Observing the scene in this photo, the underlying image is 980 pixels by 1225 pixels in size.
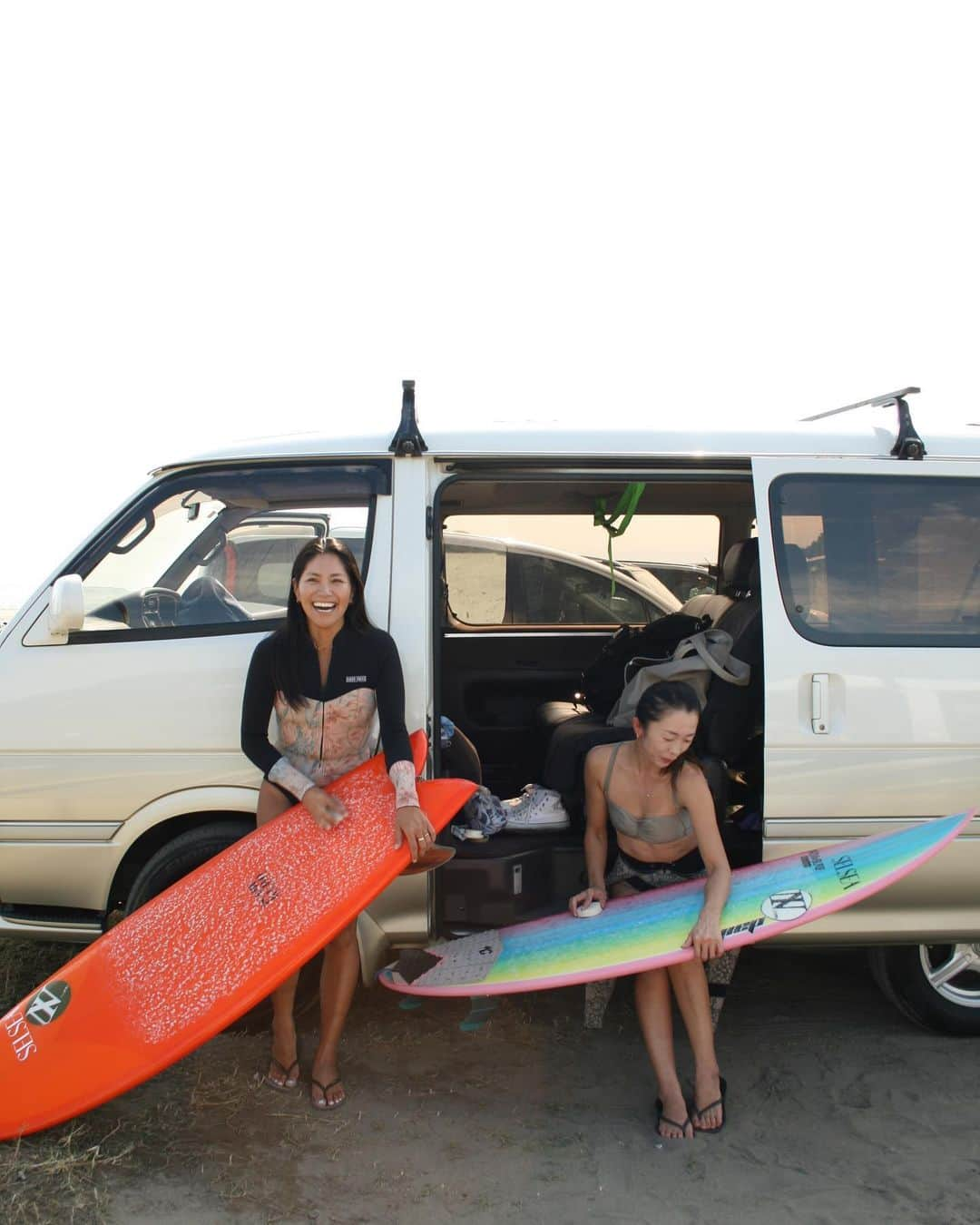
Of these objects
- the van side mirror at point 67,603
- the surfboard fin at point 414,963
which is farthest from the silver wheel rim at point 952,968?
the van side mirror at point 67,603

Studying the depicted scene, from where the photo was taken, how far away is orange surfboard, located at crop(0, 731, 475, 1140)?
10.9 ft

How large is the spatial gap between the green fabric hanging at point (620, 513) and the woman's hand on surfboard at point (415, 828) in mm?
1947

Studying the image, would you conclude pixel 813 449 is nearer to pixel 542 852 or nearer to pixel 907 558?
pixel 907 558

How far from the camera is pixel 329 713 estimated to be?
3.64m

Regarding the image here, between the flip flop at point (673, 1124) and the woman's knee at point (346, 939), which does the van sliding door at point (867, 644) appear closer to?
the flip flop at point (673, 1124)

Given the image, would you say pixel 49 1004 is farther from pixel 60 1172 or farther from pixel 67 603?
pixel 67 603

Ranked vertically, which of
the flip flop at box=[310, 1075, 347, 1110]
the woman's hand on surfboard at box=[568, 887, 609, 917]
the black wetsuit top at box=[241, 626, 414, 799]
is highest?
the black wetsuit top at box=[241, 626, 414, 799]

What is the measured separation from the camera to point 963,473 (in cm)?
390

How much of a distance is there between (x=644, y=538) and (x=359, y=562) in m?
2.06

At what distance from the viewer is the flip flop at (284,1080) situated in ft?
12.0

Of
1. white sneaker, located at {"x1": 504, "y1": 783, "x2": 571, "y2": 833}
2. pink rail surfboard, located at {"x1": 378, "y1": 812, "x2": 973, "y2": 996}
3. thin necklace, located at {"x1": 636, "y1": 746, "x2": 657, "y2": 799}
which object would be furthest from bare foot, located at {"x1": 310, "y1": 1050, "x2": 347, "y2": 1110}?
thin necklace, located at {"x1": 636, "y1": 746, "x2": 657, "y2": 799}

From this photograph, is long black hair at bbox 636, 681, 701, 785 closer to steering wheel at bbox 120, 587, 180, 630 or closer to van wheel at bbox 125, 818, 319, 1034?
van wheel at bbox 125, 818, 319, 1034

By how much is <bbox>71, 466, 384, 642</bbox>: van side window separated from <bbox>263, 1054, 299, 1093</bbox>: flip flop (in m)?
1.47

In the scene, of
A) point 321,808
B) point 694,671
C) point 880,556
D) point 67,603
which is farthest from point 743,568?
point 67,603
